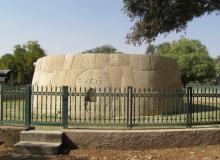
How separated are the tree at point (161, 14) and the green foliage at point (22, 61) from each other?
124 ft

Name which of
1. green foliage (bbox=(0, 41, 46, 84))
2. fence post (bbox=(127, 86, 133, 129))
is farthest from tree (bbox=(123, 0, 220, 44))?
green foliage (bbox=(0, 41, 46, 84))

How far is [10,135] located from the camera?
32.4 feet

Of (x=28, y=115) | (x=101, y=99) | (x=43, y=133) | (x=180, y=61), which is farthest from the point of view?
(x=180, y=61)

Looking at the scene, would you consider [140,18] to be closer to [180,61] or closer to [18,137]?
[18,137]

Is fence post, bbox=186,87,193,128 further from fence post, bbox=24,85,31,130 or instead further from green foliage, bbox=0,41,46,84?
green foliage, bbox=0,41,46,84

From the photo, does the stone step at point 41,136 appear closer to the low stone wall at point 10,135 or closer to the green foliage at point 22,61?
the low stone wall at point 10,135

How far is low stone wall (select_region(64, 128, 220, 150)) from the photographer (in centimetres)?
939

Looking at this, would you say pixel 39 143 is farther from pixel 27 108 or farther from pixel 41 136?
pixel 27 108

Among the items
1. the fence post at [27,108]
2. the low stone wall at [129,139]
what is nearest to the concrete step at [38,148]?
the low stone wall at [129,139]

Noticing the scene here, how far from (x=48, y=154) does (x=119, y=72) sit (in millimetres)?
5195

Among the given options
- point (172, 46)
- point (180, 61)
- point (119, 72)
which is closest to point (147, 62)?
point (119, 72)

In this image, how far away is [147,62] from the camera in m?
13.9

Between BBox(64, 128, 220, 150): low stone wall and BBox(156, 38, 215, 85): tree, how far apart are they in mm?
48842

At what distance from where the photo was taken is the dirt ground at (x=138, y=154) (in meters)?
8.73
